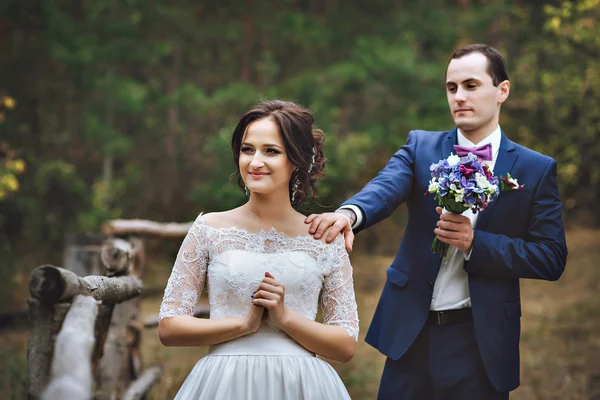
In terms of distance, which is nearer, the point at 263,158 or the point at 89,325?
the point at 263,158

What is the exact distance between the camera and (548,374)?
796 centimetres

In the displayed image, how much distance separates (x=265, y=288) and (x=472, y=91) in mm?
1218

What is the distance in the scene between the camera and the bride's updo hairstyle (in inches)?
107

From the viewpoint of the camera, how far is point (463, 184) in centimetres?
295

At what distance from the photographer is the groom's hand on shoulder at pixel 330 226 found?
2744 mm

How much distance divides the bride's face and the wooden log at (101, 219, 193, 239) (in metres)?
2.86

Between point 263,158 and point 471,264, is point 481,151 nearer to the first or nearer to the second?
point 471,264

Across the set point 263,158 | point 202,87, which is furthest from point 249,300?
point 202,87

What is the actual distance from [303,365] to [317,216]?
1.58 feet

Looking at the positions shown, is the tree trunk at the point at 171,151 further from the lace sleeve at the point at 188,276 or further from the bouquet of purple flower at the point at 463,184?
the lace sleeve at the point at 188,276

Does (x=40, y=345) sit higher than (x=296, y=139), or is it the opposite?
(x=296, y=139)

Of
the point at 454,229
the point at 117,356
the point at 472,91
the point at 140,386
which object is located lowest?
the point at 140,386

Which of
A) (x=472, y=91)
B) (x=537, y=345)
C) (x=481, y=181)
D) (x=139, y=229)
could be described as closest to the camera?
(x=481, y=181)

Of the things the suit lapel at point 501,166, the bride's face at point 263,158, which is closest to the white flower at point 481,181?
the suit lapel at point 501,166
